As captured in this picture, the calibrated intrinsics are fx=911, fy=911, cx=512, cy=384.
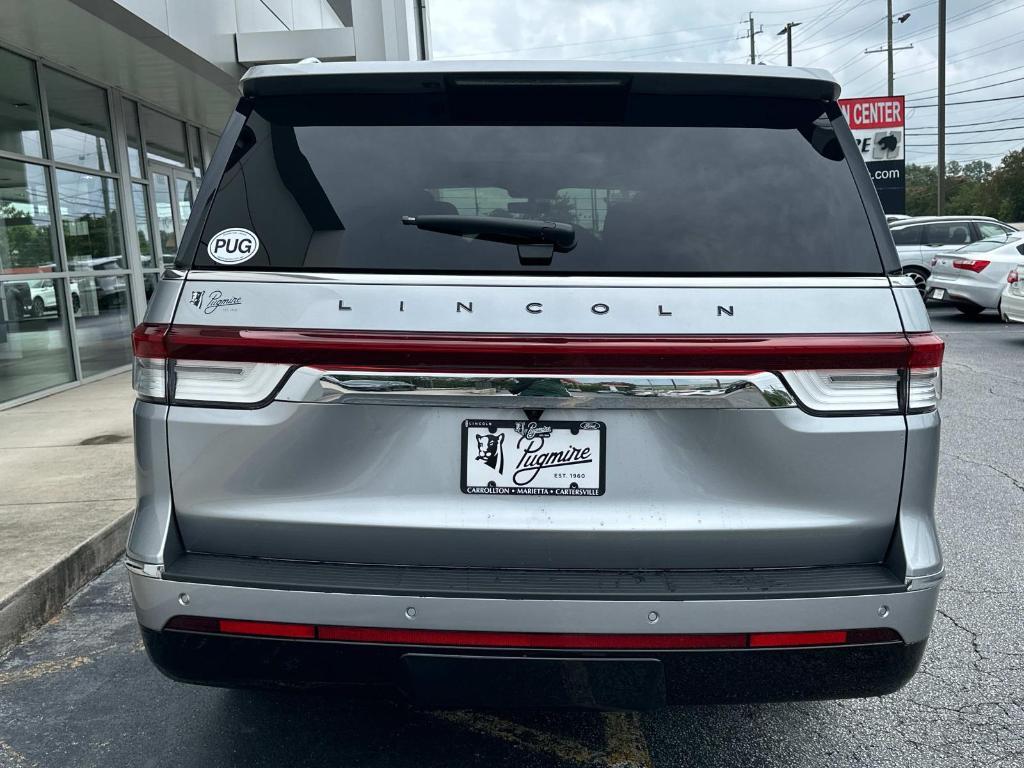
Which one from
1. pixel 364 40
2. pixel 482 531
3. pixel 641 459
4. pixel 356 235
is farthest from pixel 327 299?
pixel 364 40

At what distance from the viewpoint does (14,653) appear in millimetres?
3752

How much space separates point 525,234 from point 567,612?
0.90 meters

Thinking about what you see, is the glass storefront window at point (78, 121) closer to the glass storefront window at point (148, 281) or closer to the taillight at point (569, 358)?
the glass storefront window at point (148, 281)

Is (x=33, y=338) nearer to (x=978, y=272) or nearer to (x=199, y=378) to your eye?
(x=199, y=378)

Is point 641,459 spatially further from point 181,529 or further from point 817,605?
point 181,529

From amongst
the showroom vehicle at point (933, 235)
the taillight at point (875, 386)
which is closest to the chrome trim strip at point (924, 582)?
the taillight at point (875, 386)

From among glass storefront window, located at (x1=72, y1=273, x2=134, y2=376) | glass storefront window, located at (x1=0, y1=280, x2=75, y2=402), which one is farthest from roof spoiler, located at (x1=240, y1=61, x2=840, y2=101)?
glass storefront window, located at (x1=72, y1=273, x2=134, y2=376)

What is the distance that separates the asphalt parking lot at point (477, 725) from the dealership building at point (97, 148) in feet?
21.7

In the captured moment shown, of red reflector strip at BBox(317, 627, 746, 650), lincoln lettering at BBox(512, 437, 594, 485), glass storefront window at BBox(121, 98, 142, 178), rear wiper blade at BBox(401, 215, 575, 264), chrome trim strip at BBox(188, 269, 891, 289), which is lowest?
red reflector strip at BBox(317, 627, 746, 650)

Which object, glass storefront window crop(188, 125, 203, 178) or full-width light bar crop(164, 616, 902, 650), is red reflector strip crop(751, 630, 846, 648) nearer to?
full-width light bar crop(164, 616, 902, 650)

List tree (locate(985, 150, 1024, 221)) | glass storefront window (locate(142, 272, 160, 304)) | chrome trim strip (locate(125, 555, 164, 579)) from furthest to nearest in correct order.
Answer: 1. tree (locate(985, 150, 1024, 221))
2. glass storefront window (locate(142, 272, 160, 304))
3. chrome trim strip (locate(125, 555, 164, 579))

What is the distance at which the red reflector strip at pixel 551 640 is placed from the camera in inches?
82.2

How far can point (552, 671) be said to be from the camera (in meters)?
2.11

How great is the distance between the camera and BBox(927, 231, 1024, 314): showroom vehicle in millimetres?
15078
